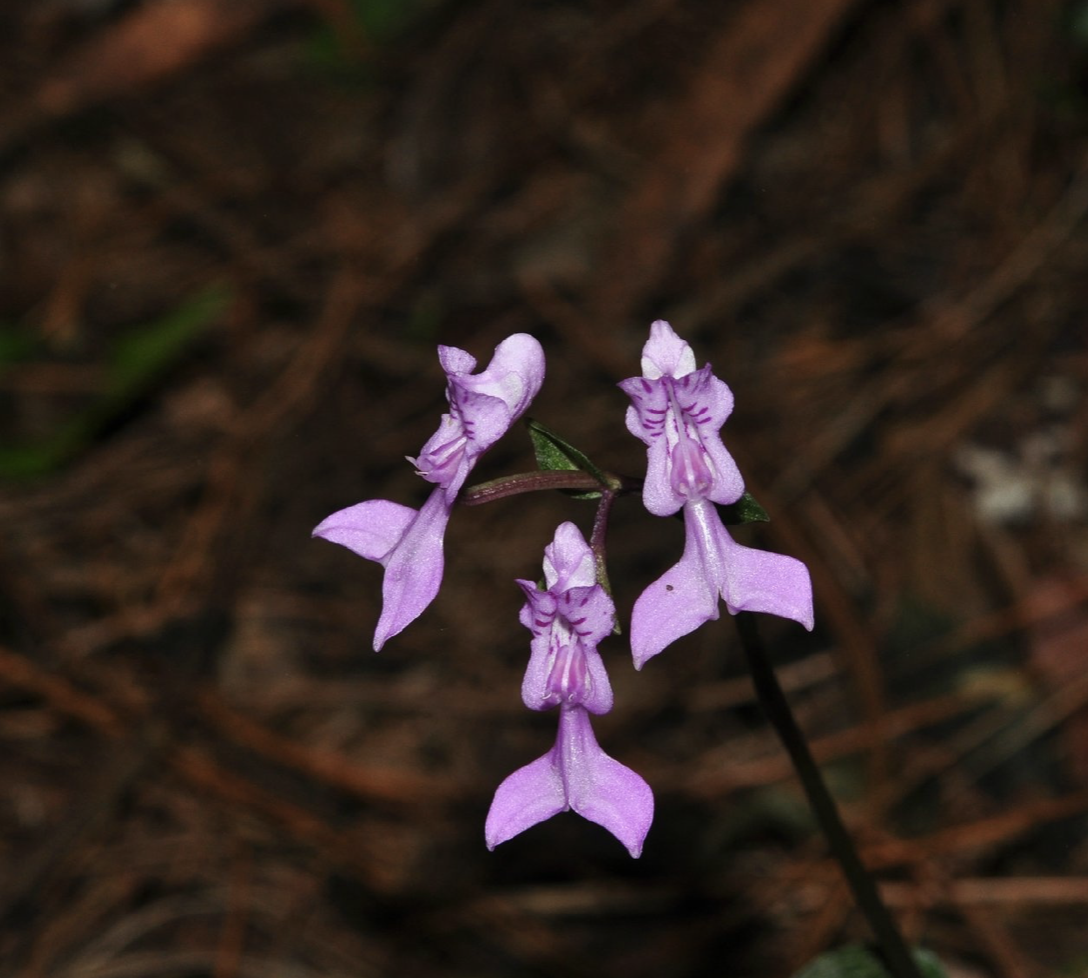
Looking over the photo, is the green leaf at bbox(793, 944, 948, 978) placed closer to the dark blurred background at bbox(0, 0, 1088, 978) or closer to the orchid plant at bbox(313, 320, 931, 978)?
the orchid plant at bbox(313, 320, 931, 978)

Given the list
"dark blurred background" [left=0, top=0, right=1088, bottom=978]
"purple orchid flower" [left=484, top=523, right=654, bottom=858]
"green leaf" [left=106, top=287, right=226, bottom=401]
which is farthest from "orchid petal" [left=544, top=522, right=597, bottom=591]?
"green leaf" [left=106, top=287, right=226, bottom=401]

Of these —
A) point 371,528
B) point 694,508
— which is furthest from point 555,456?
point 371,528

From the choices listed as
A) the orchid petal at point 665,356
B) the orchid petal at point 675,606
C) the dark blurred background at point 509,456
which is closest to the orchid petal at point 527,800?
the orchid petal at point 675,606

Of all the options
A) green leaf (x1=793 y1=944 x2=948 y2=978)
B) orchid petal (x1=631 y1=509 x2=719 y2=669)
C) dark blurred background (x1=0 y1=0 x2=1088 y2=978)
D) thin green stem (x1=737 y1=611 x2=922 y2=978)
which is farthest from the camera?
dark blurred background (x1=0 y1=0 x2=1088 y2=978)

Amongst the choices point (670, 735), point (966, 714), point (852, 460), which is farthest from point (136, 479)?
point (966, 714)

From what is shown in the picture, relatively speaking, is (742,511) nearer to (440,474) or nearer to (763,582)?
(763,582)

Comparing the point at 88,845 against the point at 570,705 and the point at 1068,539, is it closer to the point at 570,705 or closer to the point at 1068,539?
the point at 570,705
